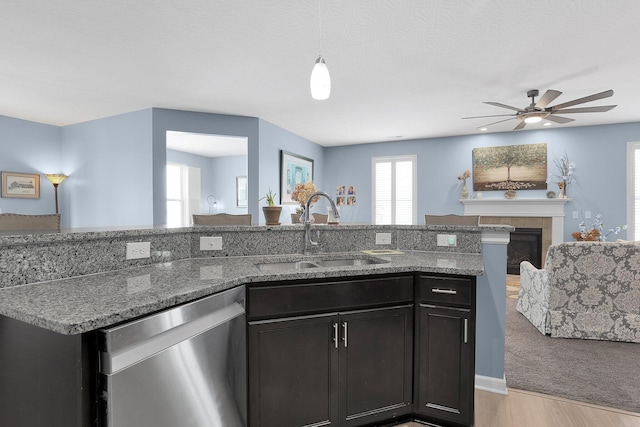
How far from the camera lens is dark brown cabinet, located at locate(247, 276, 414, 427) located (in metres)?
1.55

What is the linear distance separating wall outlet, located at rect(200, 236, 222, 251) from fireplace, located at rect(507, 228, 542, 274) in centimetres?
549

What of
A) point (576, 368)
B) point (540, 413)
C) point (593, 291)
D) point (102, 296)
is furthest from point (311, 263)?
point (593, 291)

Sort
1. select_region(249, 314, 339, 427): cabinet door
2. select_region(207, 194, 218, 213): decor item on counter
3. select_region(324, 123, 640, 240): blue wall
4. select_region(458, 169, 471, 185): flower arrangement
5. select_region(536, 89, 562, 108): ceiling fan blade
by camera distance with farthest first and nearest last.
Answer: select_region(207, 194, 218, 213): decor item on counter
select_region(458, 169, 471, 185): flower arrangement
select_region(324, 123, 640, 240): blue wall
select_region(536, 89, 562, 108): ceiling fan blade
select_region(249, 314, 339, 427): cabinet door

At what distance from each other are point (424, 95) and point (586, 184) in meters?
3.59

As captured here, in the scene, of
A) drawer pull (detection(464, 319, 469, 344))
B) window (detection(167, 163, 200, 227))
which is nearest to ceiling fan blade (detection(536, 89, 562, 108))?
drawer pull (detection(464, 319, 469, 344))

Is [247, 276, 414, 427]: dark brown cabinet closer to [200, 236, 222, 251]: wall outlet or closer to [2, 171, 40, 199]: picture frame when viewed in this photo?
[200, 236, 222, 251]: wall outlet

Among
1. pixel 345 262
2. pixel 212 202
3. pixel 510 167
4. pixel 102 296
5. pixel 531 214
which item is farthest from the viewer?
pixel 212 202

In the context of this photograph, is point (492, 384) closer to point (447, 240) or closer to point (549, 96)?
point (447, 240)

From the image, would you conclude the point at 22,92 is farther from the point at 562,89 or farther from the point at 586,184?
the point at 586,184

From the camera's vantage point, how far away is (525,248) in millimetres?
5973

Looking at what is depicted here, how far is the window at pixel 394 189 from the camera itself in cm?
690

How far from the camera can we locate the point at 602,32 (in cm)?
266

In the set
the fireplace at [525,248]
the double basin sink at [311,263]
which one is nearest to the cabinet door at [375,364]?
the double basin sink at [311,263]

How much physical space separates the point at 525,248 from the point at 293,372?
226 inches
